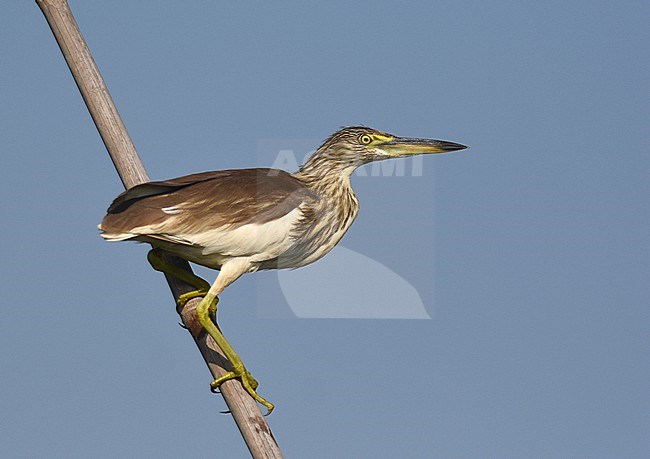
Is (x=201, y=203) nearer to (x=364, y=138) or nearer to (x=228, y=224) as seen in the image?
(x=228, y=224)

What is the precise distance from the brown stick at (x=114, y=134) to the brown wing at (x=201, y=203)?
0.28 meters

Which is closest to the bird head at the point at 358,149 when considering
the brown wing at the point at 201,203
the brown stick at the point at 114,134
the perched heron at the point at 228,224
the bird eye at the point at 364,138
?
the bird eye at the point at 364,138

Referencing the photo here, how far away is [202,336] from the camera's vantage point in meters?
5.77

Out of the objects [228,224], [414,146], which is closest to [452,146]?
[414,146]

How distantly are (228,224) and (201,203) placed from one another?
152mm

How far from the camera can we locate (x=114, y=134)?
586 centimetres

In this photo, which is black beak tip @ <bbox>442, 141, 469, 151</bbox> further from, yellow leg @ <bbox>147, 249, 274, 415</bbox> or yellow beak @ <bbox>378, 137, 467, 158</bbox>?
yellow leg @ <bbox>147, 249, 274, 415</bbox>

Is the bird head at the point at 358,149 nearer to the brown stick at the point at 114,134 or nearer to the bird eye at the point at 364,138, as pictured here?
the bird eye at the point at 364,138

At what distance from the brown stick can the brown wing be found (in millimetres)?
281

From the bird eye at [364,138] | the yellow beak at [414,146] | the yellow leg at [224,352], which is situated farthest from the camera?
the bird eye at [364,138]

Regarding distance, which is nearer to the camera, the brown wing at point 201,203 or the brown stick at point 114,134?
the brown wing at point 201,203

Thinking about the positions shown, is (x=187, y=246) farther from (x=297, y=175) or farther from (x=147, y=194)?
(x=297, y=175)

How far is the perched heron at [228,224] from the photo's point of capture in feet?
18.0

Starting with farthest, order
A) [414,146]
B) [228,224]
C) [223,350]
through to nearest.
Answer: [414,146], [223,350], [228,224]
